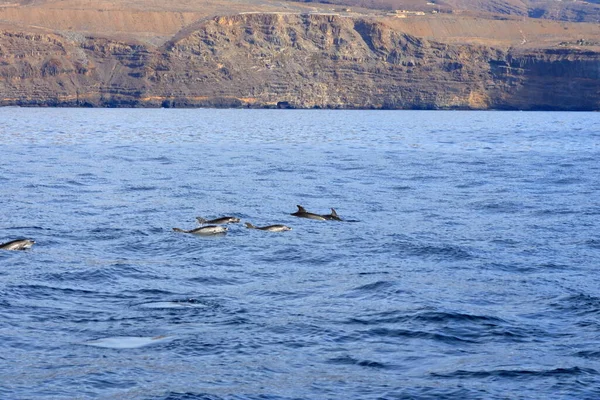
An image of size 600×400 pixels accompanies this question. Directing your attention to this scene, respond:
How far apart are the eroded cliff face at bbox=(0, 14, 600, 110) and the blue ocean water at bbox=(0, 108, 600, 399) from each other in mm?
148791

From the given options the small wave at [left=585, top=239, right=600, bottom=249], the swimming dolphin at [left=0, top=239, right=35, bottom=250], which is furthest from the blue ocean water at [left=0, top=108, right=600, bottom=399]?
the small wave at [left=585, top=239, right=600, bottom=249]

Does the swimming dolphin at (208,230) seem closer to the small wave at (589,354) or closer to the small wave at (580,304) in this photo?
the small wave at (580,304)

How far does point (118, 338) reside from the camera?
12.9 m

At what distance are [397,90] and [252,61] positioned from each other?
3104 centimetres

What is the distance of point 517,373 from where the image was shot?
1167cm

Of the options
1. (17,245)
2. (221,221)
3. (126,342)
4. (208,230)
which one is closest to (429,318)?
(126,342)

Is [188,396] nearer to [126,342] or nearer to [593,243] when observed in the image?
[126,342]

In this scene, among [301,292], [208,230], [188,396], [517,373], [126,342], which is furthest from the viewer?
[208,230]

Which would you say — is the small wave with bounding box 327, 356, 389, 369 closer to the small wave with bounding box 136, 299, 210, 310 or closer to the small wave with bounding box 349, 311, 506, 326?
the small wave with bounding box 349, 311, 506, 326

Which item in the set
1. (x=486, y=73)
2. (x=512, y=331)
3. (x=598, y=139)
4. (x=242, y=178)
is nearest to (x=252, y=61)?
(x=486, y=73)

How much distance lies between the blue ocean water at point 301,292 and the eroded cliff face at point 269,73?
488 ft

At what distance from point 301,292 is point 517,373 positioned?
17.3ft

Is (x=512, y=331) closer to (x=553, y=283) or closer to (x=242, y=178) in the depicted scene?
(x=553, y=283)

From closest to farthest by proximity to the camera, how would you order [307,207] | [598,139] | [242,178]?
[307,207]
[242,178]
[598,139]
